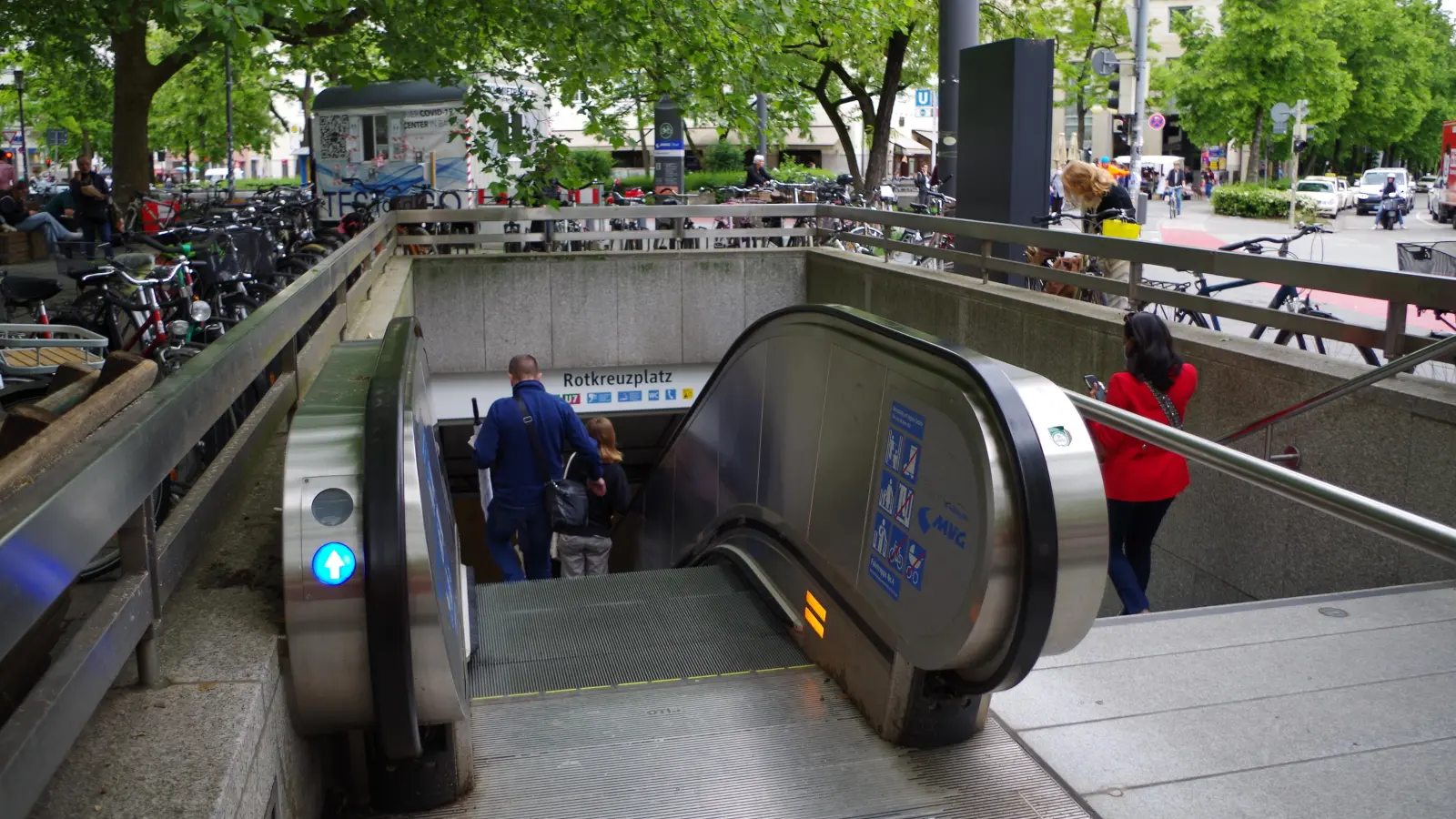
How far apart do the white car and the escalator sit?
34.8m

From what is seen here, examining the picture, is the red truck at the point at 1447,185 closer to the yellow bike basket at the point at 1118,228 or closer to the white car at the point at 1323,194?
the white car at the point at 1323,194

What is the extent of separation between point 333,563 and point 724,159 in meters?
45.9

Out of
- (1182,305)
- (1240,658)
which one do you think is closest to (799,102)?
(1182,305)

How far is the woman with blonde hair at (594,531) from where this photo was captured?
9.29 meters

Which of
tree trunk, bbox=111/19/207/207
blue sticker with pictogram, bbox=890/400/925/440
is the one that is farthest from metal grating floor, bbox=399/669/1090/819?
tree trunk, bbox=111/19/207/207

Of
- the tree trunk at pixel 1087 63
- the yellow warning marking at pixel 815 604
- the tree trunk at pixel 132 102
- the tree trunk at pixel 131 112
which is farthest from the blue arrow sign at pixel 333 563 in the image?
the tree trunk at pixel 1087 63

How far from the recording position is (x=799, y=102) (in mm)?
15633

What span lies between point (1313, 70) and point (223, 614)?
47.8 meters

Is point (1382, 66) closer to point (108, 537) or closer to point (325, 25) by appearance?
point (325, 25)

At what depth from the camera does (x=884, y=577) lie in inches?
176

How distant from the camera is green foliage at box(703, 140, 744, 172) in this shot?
4781 centimetres

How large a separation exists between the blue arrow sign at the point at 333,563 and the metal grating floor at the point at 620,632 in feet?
6.16

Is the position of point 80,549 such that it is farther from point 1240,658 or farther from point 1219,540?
point 1219,540

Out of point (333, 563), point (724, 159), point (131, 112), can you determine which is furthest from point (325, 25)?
point (724, 159)
